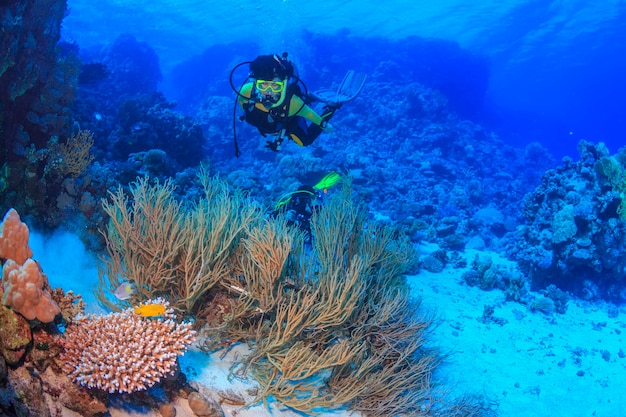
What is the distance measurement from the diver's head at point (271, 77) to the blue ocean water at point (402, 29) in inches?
1194

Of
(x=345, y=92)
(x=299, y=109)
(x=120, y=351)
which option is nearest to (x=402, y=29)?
(x=345, y=92)

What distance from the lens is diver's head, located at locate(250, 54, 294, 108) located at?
5.05m

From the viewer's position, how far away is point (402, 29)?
41531 millimetres

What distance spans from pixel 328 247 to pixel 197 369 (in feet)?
7.08

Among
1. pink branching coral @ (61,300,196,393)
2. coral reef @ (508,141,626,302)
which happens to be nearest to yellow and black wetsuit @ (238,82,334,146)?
pink branching coral @ (61,300,196,393)

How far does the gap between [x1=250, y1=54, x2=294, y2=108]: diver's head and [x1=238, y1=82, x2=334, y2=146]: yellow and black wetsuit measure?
0.24 feet

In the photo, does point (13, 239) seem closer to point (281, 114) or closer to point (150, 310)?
point (150, 310)

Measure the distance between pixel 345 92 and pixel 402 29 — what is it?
134 feet

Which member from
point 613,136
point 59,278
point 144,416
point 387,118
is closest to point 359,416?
point 144,416

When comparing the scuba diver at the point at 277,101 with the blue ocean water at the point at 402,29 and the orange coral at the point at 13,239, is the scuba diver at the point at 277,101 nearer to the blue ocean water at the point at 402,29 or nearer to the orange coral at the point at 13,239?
the orange coral at the point at 13,239

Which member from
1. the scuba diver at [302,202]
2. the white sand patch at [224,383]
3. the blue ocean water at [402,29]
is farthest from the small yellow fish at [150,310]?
the blue ocean water at [402,29]

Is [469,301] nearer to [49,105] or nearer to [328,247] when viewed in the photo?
[328,247]

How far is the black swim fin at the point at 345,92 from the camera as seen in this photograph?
617 centimetres

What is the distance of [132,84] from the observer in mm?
24391
